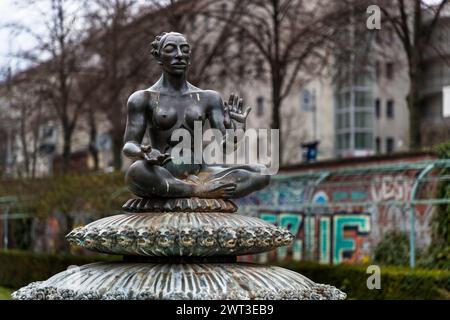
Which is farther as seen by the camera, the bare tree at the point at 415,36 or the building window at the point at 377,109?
the building window at the point at 377,109

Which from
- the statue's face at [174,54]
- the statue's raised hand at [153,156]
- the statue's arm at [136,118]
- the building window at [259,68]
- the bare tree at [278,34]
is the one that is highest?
the bare tree at [278,34]

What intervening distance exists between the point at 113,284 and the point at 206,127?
2.05 metres

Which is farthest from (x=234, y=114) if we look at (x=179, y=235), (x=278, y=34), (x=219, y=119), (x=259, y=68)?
(x=259, y=68)

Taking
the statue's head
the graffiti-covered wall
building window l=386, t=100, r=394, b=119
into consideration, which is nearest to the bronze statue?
the statue's head

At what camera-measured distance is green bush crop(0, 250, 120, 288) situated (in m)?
21.8

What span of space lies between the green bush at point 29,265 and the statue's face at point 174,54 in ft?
41.0

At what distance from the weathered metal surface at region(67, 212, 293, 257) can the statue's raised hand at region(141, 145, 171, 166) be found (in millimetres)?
488

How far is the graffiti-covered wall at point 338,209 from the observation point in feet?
68.4

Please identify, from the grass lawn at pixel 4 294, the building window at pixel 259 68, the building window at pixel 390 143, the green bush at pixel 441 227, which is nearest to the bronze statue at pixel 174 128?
the green bush at pixel 441 227

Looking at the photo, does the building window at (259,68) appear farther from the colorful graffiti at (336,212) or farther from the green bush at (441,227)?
the green bush at (441,227)

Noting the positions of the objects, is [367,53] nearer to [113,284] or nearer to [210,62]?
[210,62]

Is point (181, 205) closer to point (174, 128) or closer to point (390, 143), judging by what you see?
point (174, 128)

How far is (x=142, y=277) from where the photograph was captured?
752 centimetres

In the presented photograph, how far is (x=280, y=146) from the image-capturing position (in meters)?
26.5
